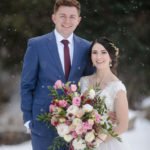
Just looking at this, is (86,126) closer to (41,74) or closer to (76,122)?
(76,122)

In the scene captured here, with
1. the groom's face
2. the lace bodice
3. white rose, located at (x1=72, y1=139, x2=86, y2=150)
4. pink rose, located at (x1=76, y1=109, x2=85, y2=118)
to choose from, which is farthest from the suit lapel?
white rose, located at (x1=72, y1=139, x2=86, y2=150)

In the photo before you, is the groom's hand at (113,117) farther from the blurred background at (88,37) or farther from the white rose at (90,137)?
the blurred background at (88,37)

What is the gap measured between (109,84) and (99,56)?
0.32 m

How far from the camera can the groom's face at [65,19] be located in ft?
9.48

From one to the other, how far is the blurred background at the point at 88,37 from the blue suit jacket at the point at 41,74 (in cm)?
316

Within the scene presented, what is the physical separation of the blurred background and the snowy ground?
0.07 metres

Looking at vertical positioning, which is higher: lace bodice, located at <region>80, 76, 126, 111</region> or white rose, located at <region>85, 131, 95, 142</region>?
lace bodice, located at <region>80, 76, 126, 111</region>

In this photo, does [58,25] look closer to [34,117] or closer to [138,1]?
[34,117]

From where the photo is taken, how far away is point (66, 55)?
2951 mm

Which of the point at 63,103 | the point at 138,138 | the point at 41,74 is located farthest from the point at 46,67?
the point at 138,138

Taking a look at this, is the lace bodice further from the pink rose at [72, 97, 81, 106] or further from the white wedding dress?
the pink rose at [72, 97, 81, 106]

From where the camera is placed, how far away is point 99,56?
2.93m

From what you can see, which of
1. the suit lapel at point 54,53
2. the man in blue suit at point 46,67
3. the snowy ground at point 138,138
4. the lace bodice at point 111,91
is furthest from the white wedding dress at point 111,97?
the snowy ground at point 138,138

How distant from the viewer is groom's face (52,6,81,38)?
2891mm
